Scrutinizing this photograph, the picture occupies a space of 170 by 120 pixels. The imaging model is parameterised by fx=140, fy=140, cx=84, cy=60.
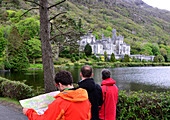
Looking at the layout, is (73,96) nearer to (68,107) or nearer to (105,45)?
(68,107)

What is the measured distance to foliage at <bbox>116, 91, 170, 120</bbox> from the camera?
3754 millimetres

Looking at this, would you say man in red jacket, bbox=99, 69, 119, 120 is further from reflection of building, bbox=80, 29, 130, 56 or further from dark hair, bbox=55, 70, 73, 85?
reflection of building, bbox=80, 29, 130, 56

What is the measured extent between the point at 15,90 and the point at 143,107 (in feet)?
18.3

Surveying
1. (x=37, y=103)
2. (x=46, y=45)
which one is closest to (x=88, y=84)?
(x=37, y=103)

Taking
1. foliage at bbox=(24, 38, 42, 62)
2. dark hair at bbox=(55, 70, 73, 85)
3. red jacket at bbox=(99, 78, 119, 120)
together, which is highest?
foliage at bbox=(24, 38, 42, 62)

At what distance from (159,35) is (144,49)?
280 feet

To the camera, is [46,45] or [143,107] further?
[46,45]

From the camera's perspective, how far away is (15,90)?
259 inches

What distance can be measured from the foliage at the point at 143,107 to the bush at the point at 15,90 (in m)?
4.13

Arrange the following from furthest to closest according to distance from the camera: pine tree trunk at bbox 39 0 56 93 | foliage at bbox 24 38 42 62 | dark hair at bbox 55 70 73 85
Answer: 1. foliage at bbox 24 38 42 62
2. pine tree trunk at bbox 39 0 56 93
3. dark hair at bbox 55 70 73 85

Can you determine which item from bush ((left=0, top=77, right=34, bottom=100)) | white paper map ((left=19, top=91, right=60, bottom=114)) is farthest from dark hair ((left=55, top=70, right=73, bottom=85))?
bush ((left=0, top=77, right=34, bottom=100))

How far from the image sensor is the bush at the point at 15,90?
6.31 metres

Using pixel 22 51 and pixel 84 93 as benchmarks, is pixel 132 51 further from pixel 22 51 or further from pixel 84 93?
pixel 84 93

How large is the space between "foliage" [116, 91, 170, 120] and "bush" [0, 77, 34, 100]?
13.5ft
